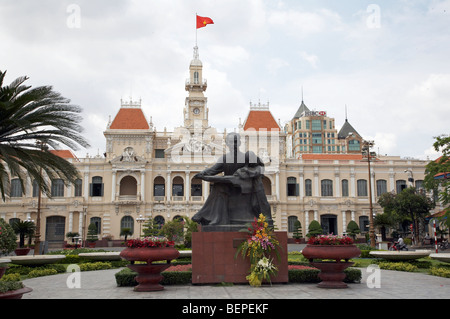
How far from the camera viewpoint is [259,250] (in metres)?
10.6

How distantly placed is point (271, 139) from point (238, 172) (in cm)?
4261

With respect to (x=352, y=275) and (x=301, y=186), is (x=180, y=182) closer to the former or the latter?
(x=301, y=186)

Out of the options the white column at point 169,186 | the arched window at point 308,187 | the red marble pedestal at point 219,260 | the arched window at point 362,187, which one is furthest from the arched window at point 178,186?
the red marble pedestal at point 219,260

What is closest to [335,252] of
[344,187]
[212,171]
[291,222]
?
[212,171]

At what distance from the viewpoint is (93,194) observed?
4988cm

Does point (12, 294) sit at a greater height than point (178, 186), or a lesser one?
lesser

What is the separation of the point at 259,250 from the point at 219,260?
3.43ft

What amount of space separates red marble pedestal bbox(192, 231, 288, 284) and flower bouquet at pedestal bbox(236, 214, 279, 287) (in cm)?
20

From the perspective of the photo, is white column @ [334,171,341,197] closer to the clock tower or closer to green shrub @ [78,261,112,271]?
the clock tower

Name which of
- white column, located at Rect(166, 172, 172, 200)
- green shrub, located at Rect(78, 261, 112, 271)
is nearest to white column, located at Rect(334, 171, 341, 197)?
white column, located at Rect(166, 172, 172, 200)

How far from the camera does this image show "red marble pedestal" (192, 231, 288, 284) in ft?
35.5

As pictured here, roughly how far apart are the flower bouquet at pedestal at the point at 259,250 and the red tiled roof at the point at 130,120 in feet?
141
